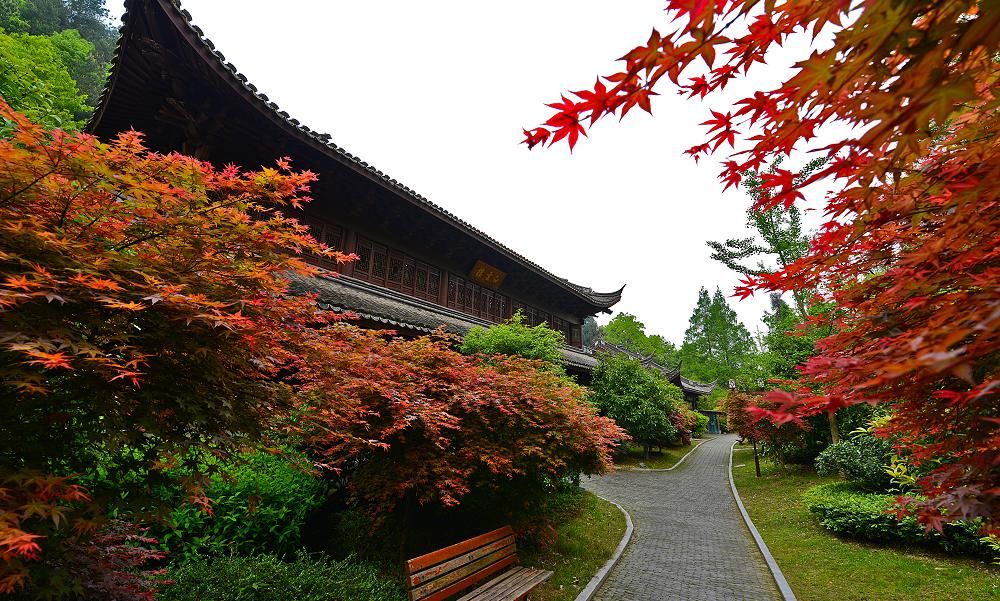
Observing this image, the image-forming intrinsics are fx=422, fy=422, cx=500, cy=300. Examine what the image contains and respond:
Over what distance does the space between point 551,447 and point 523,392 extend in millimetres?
904

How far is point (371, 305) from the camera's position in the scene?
806cm

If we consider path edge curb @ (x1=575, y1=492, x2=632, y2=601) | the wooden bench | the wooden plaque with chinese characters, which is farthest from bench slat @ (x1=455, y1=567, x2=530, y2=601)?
the wooden plaque with chinese characters

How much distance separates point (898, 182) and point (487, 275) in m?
11.9

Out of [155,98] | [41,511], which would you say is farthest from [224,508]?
[155,98]

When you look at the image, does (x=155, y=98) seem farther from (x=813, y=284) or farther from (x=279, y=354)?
(x=813, y=284)

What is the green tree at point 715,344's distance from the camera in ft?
161

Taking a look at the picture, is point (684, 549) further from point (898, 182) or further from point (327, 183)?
point (327, 183)

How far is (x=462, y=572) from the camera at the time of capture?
425 cm

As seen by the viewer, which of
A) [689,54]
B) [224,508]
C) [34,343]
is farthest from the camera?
[224,508]

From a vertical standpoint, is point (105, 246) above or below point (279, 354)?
above

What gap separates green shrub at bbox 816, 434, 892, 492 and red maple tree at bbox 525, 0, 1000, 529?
30.5ft

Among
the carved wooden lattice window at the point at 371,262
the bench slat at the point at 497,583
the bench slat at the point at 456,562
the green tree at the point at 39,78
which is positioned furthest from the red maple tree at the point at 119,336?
the carved wooden lattice window at the point at 371,262

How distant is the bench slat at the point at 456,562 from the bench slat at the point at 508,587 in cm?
29

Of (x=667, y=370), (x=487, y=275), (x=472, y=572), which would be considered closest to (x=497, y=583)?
(x=472, y=572)
